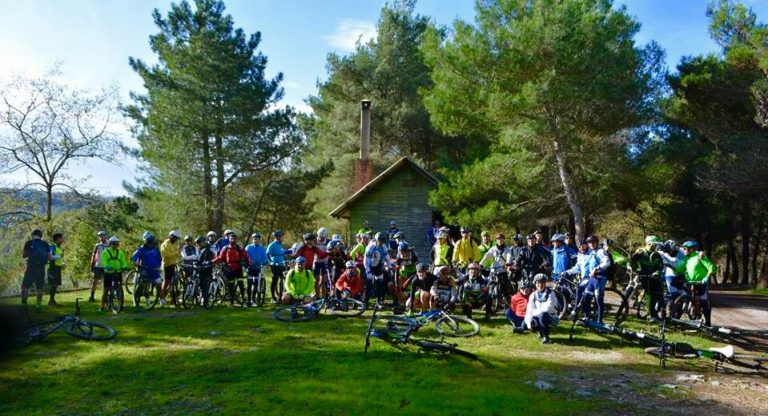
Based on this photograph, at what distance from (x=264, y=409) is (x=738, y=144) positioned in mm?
20834

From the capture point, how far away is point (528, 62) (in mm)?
18453

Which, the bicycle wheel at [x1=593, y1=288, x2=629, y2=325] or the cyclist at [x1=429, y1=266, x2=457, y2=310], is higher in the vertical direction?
the cyclist at [x1=429, y1=266, x2=457, y2=310]

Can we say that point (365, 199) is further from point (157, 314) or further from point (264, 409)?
point (264, 409)

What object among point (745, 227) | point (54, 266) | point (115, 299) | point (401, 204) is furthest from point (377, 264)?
point (745, 227)

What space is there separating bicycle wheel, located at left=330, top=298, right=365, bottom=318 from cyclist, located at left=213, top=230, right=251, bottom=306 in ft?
8.82

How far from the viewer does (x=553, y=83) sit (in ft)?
58.8

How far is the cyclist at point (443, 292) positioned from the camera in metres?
11.2

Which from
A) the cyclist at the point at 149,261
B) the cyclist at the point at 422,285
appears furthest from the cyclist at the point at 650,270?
the cyclist at the point at 149,261

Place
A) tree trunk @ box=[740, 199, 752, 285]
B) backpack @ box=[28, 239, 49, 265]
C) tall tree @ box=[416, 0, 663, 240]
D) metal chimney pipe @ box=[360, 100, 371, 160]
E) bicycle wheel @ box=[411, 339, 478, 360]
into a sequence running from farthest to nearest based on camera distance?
1. tree trunk @ box=[740, 199, 752, 285]
2. metal chimney pipe @ box=[360, 100, 371, 160]
3. tall tree @ box=[416, 0, 663, 240]
4. backpack @ box=[28, 239, 49, 265]
5. bicycle wheel @ box=[411, 339, 478, 360]

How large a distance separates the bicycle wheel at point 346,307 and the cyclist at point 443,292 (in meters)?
1.64

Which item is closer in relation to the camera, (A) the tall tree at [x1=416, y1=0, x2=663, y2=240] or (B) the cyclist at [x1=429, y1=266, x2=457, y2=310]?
(B) the cyclist at [x1=429, y1=266, x2=457, y2=310]

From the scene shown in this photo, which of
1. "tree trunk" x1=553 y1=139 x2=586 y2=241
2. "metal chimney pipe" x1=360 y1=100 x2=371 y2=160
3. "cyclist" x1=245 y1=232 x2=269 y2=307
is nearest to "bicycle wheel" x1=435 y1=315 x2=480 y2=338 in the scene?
"cyclist" x1=245 y1=232 x2=269 y2=307

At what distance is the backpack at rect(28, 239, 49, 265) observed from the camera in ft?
42.9

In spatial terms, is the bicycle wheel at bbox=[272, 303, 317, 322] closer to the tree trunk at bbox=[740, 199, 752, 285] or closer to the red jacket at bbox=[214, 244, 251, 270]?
the red jacket at bbox=[214, 244, 251, 270]
